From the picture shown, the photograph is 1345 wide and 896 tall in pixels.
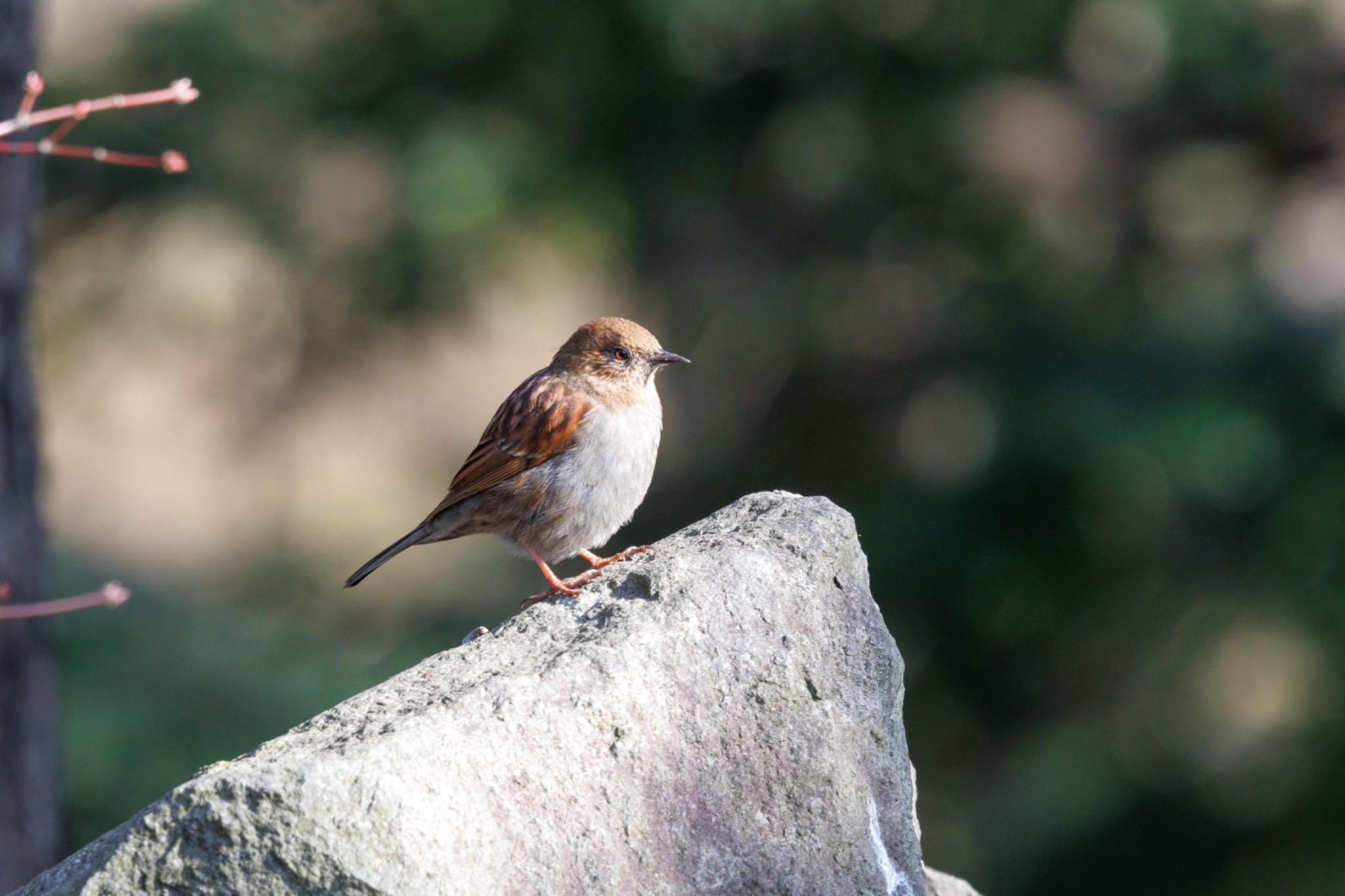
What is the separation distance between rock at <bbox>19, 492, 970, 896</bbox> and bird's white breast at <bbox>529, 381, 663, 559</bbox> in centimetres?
101

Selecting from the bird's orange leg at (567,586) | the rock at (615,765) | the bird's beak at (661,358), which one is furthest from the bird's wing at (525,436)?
the rock at (615,765)

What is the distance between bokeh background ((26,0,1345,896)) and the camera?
798 centimetres

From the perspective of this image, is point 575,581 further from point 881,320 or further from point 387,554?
point 881,320

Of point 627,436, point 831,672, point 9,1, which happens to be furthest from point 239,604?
point 831,672

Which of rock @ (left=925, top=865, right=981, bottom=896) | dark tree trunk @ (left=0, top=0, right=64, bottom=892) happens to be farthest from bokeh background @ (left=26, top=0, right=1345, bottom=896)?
rock @ (left=925, top=865, right=981, bottom=896)

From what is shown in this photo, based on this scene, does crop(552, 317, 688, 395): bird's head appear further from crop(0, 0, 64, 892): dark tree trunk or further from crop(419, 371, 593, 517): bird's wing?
crop(0, 0, 64, 892): dark tree trunk

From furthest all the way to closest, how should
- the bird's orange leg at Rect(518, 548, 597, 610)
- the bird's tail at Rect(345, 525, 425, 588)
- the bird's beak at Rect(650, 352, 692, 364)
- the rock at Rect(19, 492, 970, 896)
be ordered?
the bird's beak at Rect(650, 352, 692, 364) < the bird's tail at Rect(345, 525, 425, 588) < the bird's orange leg at Rect(518, 548, 597, 610) < the rock at Rect(19, 492, 970, 896)

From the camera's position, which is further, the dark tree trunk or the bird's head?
the dark tree trunk

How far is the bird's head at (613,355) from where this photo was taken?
4457mm

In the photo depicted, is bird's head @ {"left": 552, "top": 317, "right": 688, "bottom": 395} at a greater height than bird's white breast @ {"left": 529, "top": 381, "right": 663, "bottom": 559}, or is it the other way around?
bird's head @ {"left": 552, "top": 317, "right": 688, "bottom": 395}

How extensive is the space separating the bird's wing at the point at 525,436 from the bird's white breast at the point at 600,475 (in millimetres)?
45

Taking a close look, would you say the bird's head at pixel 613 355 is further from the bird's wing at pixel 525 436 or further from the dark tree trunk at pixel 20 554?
the dark tree trunk at pixel 20 554

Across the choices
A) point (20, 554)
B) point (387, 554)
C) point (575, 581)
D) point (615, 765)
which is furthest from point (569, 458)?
point (20, 554)

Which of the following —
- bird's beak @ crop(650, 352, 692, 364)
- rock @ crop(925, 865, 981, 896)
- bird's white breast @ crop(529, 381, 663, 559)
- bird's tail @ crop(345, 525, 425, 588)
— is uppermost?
bird's beak @ crop(650, 352, 692, 364)
